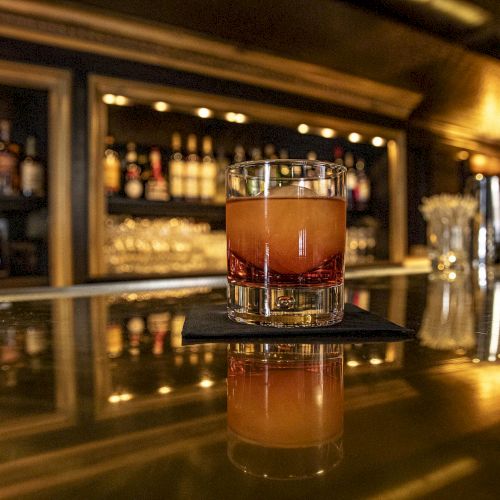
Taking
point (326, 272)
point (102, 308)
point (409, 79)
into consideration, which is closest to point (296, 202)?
point (326, 272)

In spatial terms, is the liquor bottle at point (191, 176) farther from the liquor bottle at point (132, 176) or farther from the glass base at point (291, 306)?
the glass base at point (291, 306)

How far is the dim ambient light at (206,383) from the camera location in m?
0.24

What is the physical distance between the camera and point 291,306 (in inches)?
15.6

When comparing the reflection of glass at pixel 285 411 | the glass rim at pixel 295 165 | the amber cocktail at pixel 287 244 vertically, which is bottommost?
the reflection of glass at pixel 285 411

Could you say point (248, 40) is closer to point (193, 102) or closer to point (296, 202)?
point (193, 102)

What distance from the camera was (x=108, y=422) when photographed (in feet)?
0.62

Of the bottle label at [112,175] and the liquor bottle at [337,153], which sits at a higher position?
the liquor bottle at [337,153]

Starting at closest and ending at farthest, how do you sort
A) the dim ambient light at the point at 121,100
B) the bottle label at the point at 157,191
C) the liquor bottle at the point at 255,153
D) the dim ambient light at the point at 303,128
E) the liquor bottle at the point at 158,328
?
the liquor bottle at the point at 158,328, the dim ambient light at the point at 121,100, the bottle label at the point at 157,191, the dim ambient light at the point at 303,128, the liquor bottle at the point at 255,153

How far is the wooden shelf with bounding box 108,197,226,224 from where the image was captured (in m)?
2.12

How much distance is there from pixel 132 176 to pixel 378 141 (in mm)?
1454

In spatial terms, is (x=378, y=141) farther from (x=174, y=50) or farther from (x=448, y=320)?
(x=448, y=320)

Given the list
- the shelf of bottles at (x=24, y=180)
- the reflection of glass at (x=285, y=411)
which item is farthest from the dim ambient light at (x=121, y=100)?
the reflection of glass at (x=285, y=411)

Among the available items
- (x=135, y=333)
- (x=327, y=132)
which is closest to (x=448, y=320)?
(x=135, y=333)

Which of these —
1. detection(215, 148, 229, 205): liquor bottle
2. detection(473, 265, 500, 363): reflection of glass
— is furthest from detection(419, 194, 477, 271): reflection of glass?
detection(215, 148, 229, 205): liquor bottle
